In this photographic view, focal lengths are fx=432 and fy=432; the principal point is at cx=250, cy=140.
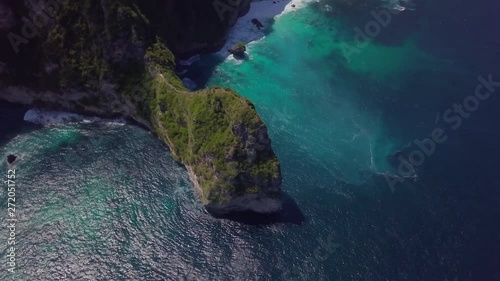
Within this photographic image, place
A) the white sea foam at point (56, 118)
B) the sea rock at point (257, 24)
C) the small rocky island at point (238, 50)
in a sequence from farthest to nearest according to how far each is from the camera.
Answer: the sea rock at point (257, 24) → the small rocky island at point (238, 50) → the white sea foam at point (56, 118)

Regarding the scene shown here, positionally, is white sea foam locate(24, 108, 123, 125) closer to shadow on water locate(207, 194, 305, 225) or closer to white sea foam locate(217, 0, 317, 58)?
shadow on water locate(207, 194, 305, 225)

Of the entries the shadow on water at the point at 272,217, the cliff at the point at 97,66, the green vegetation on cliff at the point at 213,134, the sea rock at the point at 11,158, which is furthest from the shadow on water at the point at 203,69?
the sea rock at the point at 11,158

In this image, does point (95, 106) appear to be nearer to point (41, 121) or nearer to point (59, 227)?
point (41, 121)

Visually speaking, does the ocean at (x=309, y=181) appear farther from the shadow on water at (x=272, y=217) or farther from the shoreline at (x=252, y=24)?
the shoreline at (x=252, y=24)

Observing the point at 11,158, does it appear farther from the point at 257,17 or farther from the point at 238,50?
the point at 257,17

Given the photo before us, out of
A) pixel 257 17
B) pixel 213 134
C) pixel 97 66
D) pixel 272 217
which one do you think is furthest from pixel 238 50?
pixel 272 217
